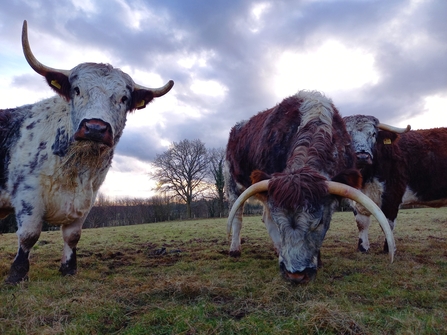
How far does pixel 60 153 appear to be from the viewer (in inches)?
188

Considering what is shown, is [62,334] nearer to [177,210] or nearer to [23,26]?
[23,26]

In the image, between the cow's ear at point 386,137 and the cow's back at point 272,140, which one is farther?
the cow's ear at point 386,137

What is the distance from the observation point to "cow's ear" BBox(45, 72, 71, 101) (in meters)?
4.93

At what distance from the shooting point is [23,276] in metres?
4.50

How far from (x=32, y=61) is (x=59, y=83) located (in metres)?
0.47

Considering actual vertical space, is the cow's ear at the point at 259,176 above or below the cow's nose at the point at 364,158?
below

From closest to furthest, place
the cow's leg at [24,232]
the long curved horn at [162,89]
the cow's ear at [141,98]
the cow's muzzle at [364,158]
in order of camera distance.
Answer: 1. the cow's leg at [24,232]
2. the cow's ear at [141,98]
3. the long curved horn at [162,89]
4. the cow's muzzle at [364,158]

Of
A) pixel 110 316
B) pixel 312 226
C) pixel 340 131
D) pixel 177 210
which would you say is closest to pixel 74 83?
pixel 110 316

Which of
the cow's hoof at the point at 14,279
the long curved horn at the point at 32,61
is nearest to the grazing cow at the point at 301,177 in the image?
the cow's hoof at the point at 14,279

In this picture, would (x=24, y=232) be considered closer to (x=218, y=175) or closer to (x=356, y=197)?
(x=356, y=197)

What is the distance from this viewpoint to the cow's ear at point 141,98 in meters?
5.35

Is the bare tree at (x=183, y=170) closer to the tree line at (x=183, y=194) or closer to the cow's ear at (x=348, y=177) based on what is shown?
the tree line at (x=183, y=194)

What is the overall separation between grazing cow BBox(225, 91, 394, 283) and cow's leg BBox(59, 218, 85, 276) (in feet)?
8.94

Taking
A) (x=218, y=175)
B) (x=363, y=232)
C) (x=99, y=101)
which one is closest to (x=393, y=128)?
(x=363, y=232)
